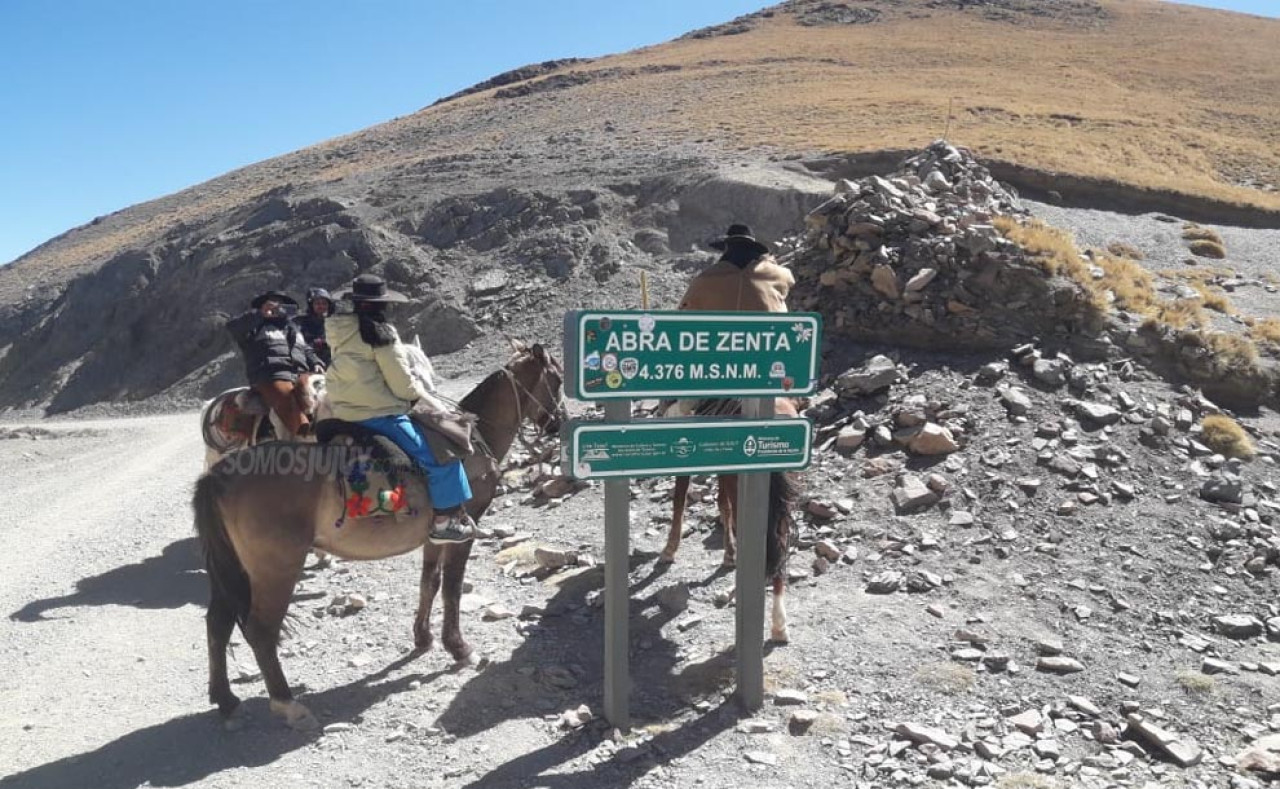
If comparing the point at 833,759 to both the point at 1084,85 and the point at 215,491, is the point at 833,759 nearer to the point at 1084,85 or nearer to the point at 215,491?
the point at 215,491

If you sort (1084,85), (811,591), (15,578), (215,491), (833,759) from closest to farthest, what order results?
(833,759) < (215,491) < (811,591) < (15,578) < (1084,85)

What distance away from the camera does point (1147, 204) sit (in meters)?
24.5

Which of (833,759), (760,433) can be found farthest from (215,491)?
(833,759)

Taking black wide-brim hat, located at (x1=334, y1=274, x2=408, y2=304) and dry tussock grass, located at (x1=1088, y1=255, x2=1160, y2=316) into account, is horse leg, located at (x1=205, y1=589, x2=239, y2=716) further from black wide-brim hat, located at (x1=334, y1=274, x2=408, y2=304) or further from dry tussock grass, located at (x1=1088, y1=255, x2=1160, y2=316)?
dry tussock grass, located at (x1=1088, y1=255, x2=1160, y2=316)

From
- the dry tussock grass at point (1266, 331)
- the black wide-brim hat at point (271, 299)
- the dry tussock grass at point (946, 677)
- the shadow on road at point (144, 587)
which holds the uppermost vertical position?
the black wide-brim hat at point (271, 299)

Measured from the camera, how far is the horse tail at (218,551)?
17.4 feet

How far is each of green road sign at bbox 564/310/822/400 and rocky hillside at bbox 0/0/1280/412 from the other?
17.7 m

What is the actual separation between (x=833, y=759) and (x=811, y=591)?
2.18 metres

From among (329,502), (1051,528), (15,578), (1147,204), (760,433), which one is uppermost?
(1147,204)

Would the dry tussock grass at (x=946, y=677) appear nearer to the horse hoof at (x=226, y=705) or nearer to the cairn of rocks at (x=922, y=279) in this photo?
the horse hoof at (x=226, y=705)

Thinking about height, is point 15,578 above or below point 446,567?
below

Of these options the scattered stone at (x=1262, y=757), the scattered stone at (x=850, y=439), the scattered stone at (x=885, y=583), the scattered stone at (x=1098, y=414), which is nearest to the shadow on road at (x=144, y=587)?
the scattered stone at (x=885, y=583)

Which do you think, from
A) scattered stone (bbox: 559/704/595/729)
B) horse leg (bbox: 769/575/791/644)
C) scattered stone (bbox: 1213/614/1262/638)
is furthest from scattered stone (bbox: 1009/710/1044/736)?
scattered stone (bbox: 559/704/595/729)

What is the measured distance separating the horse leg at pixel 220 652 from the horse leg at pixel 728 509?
12.2 ft
